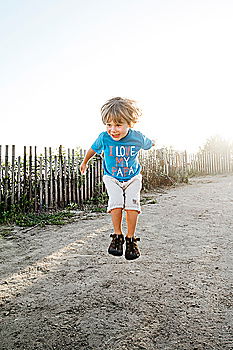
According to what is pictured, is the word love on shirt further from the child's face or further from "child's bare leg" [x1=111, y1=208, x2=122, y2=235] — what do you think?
"child's bare leg" [x1=111, y1=208, x2=122, y2=235]

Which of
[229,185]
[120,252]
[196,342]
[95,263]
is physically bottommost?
[196,342]

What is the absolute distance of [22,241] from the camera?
23.7ft

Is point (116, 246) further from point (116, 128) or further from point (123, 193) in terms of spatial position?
point (116, 128)

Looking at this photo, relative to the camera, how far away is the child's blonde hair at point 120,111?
2852mm

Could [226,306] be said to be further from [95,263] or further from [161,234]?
[161,234]

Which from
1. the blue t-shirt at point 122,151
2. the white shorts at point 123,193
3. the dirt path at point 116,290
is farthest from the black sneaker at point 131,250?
the dirt path at point 116,290

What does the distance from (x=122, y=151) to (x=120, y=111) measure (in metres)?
0.39

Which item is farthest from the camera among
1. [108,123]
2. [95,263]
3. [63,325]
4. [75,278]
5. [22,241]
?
[22,241]

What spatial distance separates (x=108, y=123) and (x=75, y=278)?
3085mm

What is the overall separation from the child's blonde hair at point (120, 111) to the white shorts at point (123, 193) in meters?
0.55

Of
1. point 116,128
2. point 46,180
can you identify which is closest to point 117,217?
point 116,128

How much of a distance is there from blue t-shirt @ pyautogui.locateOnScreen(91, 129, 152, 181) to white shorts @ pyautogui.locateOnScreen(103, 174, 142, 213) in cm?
4

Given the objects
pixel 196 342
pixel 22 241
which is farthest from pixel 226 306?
pixel 22 241

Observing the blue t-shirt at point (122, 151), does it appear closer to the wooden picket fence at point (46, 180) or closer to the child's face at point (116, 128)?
the child's face at point (116, 128)
